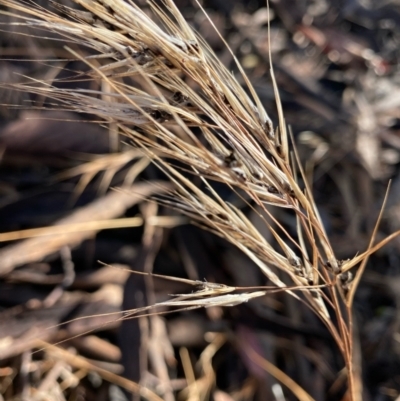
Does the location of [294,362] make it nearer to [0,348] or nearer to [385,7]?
[0,348]

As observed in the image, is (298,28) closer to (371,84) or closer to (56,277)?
(371,84)

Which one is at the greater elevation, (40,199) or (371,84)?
(371,84)

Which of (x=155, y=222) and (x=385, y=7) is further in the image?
(x=385, y=7)

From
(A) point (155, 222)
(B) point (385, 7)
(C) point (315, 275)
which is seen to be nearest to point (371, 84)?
(B) point (385, 7)

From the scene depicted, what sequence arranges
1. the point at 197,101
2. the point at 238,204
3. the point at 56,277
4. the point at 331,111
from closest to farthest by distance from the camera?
the point at 197,101, the point at 56,277, the point at 238,204, the point at 331,111

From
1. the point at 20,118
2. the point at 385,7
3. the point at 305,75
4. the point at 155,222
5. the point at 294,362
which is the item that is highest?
the point at 385,7

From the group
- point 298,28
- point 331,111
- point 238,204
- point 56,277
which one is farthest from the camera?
point 298,28

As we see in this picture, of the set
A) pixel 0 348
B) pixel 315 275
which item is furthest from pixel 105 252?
pixel 315 275
